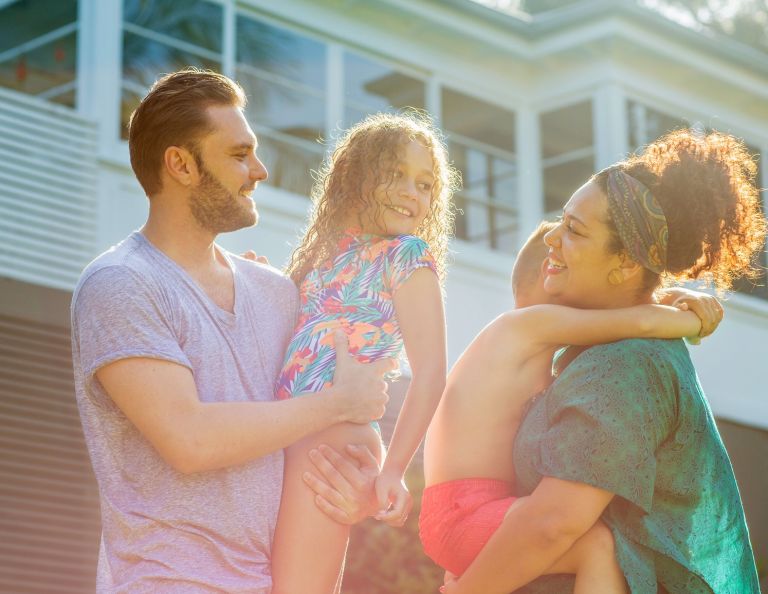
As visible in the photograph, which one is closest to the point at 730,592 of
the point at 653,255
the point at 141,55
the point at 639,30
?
the point at 653,255

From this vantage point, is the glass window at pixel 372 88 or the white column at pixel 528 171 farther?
the white column at pixel 528 171

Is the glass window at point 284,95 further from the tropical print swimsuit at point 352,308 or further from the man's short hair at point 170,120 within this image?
the man's short hair at point 170,120

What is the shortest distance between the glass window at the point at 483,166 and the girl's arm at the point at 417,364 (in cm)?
1052

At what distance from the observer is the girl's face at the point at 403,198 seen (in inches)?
167

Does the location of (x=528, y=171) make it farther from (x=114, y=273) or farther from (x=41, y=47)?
(x=114, y=273)

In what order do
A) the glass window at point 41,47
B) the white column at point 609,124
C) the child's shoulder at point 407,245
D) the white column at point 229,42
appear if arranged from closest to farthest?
the child's shoulder at point 407,245, the glass window at point 41,47, the white column at point 229,42, the white column at point 609,124

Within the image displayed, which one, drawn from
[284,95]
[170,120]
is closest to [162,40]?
[284,95]

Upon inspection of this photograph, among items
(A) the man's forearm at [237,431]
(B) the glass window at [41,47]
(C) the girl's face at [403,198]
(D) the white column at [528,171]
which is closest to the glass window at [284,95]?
(B) the glass window at [41,47]

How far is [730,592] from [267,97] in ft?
31.9

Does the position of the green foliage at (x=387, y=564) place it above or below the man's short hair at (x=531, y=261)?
below

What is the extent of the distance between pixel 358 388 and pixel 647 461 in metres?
0.81

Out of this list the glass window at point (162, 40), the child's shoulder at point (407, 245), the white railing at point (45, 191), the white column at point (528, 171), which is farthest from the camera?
the white column at point (528, 171)

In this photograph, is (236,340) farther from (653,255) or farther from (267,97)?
(267,97)

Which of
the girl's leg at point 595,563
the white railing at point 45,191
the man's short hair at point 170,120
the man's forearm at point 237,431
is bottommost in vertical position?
the girl's leg at point 595,563
